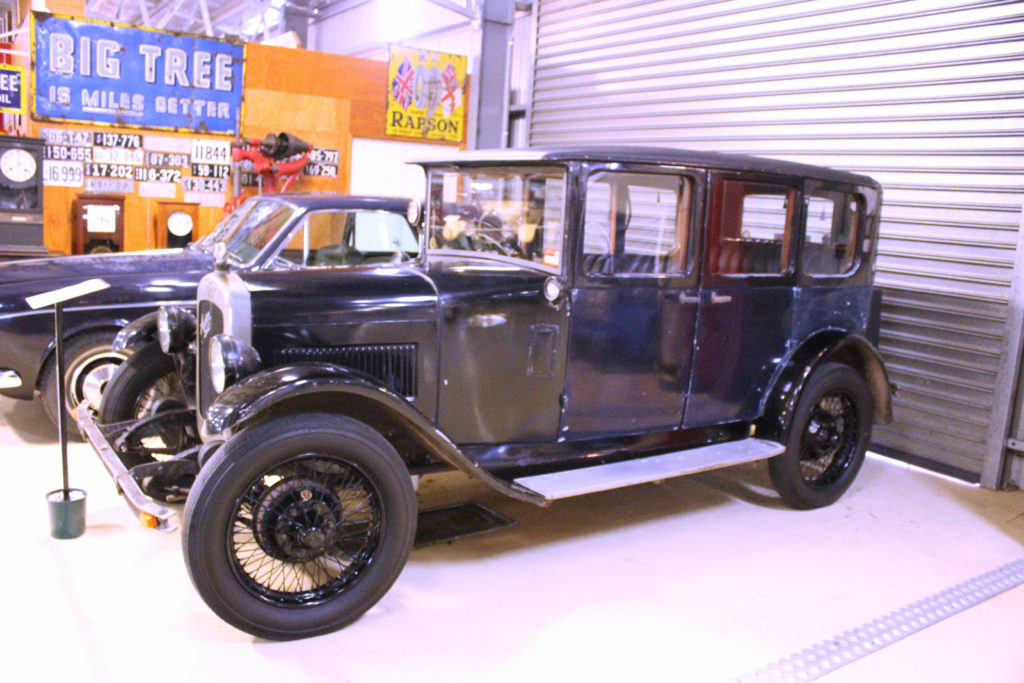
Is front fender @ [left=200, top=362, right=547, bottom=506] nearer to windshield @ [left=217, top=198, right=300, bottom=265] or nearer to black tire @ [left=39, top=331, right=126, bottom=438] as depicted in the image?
black tire @ [left=39, top=331, right=126, bottom=438]

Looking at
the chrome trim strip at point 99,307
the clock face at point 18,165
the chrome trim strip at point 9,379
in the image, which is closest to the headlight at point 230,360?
the chrome trim strip at point 99,307

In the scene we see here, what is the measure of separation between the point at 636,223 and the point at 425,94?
18.7 ft

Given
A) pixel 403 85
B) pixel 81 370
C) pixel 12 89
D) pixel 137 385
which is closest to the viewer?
pixel 137 385

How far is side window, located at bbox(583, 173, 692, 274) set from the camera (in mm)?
3428

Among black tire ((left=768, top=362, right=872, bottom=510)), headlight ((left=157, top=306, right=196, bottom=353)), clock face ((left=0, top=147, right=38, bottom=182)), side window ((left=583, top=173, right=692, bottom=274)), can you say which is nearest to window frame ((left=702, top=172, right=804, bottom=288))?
side window ((left=583, top=173, right=692, bottom=274))

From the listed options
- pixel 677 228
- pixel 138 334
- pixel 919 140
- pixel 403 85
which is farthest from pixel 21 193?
pixel 919 140

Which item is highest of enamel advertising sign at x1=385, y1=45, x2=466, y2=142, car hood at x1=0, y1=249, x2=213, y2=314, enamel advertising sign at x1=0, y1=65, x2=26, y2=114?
enamel advertising sign at x1=385, y1=45, x2=466, y2=142

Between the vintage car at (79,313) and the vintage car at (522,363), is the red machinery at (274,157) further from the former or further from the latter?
the vintage car at (522,363)

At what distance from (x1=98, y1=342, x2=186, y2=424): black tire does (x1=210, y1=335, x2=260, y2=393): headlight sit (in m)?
0.94

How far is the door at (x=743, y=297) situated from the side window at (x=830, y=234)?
152mm

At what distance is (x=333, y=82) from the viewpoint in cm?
816

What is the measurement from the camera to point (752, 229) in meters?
3.99

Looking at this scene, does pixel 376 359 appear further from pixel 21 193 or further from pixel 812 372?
pixel 21 193

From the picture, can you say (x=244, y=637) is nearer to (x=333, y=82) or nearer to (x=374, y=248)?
(x=374, y=248)
